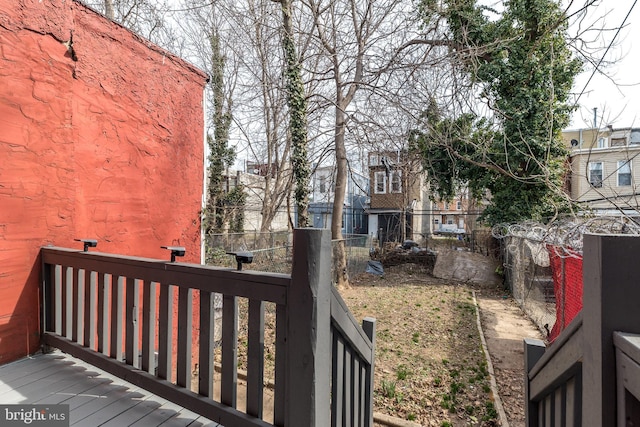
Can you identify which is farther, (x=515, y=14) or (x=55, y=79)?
(x=515, y=14)

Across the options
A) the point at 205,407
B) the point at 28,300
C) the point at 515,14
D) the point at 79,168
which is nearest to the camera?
the point at 205,407

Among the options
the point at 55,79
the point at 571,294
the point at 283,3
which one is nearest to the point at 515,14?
the point at 283,3

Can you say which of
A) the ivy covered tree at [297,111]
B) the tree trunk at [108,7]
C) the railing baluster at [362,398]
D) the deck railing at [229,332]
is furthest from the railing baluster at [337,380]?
the tree trunk at [108,7]

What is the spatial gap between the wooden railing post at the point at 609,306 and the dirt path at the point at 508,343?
308cm

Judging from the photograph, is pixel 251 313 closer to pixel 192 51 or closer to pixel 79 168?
pixel 79 168

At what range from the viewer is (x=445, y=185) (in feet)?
40.1

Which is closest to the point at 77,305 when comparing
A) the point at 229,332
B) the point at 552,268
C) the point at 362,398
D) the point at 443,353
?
the point at 229,332

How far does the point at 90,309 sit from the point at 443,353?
4736 mm

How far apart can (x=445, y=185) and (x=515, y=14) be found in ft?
18.9

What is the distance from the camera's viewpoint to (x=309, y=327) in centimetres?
138

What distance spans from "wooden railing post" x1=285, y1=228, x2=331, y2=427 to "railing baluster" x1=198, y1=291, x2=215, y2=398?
0.54 metres

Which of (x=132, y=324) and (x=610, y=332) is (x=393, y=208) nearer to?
(x=132, y=324)

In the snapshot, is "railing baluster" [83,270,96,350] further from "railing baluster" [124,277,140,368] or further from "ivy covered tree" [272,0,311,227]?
"ivy covered tree" [272,0,311,227]

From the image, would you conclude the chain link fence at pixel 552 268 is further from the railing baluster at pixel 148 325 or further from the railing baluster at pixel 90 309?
the railing baluster at pixel 90 309
